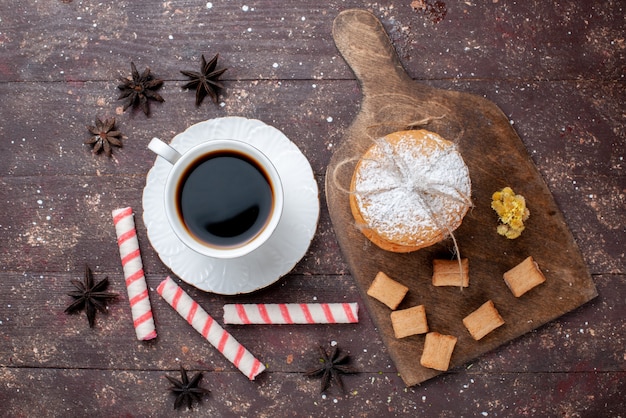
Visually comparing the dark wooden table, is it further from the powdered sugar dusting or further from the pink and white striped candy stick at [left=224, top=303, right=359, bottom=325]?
the powdered sugar dusting

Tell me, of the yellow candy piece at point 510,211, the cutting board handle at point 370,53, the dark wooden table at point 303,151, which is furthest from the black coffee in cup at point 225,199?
the yellow candy piece at point 510,211

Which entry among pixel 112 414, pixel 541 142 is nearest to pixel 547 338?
pixel 541 142

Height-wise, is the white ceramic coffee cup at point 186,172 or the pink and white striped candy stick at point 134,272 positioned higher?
the white ceramic coffee cup at point 186,172

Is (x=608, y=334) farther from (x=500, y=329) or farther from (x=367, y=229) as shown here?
(x=367, y=229)

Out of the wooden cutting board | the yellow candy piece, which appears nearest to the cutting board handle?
the wooden cutting board

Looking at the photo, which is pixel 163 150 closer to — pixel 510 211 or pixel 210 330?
pixel 210 330

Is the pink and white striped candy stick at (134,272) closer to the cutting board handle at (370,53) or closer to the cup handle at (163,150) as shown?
the cup handle at (163,150)
